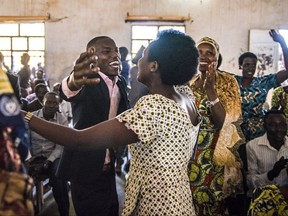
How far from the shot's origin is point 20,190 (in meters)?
1.09

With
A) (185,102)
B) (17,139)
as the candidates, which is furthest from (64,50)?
(17,139)

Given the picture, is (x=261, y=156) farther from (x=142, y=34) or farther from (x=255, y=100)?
(x=142, y=34)

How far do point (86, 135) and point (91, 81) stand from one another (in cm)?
26

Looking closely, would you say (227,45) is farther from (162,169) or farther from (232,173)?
(162,169)

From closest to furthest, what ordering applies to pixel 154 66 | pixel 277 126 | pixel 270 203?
pixel 154 66 → pixel 270 203 → pixel 277 126

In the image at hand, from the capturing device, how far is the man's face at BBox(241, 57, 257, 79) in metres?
4.77

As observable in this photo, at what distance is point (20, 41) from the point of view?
11.1m

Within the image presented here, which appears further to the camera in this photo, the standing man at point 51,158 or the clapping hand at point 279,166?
the standing man at point 51,158

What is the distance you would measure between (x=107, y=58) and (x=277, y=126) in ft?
6.09

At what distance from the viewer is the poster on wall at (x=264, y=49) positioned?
10.6 metres

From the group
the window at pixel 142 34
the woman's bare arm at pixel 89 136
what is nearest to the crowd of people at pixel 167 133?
the woman's bare arm at pixel 89 136

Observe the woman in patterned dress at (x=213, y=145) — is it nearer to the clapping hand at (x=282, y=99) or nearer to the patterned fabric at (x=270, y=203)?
the patterned fabric at (x=270, y=203)

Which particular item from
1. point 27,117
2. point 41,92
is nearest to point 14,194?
point 27,117

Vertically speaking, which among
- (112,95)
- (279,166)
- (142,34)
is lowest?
(279,166)
